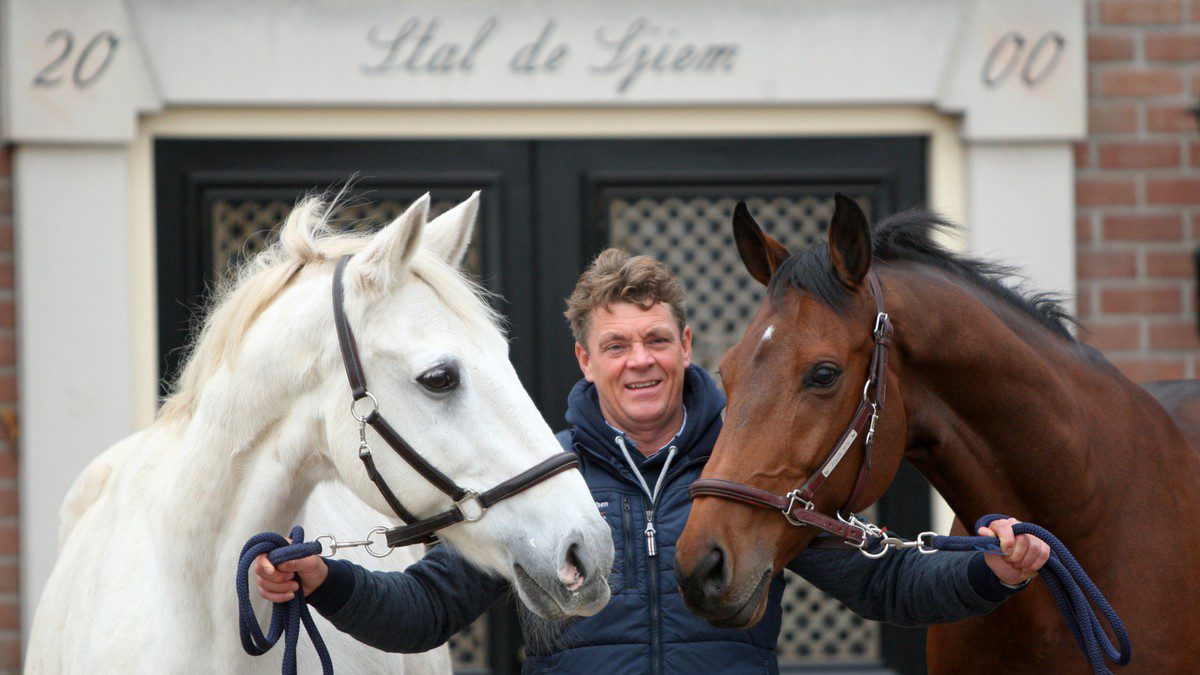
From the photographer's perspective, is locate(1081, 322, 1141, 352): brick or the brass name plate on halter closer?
the brass name plate on halter

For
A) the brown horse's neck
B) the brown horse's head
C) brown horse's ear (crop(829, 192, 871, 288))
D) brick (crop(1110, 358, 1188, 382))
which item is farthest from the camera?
brick (crop(1110, 358, 1188, 382))

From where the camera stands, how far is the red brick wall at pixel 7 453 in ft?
13.2

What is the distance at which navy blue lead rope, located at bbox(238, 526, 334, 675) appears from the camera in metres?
1.91

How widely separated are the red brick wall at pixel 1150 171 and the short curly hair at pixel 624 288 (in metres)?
2.50

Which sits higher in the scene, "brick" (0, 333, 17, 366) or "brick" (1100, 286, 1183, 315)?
"brick" (1100, 286, 1183, 315)

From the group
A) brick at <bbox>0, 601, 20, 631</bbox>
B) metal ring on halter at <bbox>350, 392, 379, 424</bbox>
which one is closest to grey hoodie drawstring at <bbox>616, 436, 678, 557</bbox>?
metal ring on halter at <bbox>350, 392, 379, 424</bbox>

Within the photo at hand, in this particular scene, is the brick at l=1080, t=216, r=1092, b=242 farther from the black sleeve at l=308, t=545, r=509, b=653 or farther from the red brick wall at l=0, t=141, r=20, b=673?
the red brick wall at l=0, t=141, r=20, b=673

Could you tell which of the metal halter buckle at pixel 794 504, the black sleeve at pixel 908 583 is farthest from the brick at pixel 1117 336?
the metal halter buckle at pixel 794 504

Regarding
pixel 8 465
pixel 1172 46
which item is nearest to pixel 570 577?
pixel 8 465

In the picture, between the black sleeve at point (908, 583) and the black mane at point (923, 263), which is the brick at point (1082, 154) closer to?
the black mane at point (923, 263)

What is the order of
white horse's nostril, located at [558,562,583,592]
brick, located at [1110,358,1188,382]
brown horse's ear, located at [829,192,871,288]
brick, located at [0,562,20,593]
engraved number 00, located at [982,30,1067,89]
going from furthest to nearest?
brick, located at [1110,358,1188,382]
engraved number 00, located at [982,30,1067,89]
brick, located at [0,562,20,593]
brown horse's ear, located at [829,192,871,288]
white horse's nostril, located at [558,562,583,592]

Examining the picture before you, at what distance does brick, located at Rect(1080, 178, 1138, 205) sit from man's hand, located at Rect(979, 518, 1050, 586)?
2.70m

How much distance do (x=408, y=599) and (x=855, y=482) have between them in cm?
83

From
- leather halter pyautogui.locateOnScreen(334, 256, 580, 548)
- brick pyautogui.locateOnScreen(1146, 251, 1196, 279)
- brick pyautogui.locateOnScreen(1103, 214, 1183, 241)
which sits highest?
brick pyautogui.locateOnScreen(1103, 214, 1183, 241)
